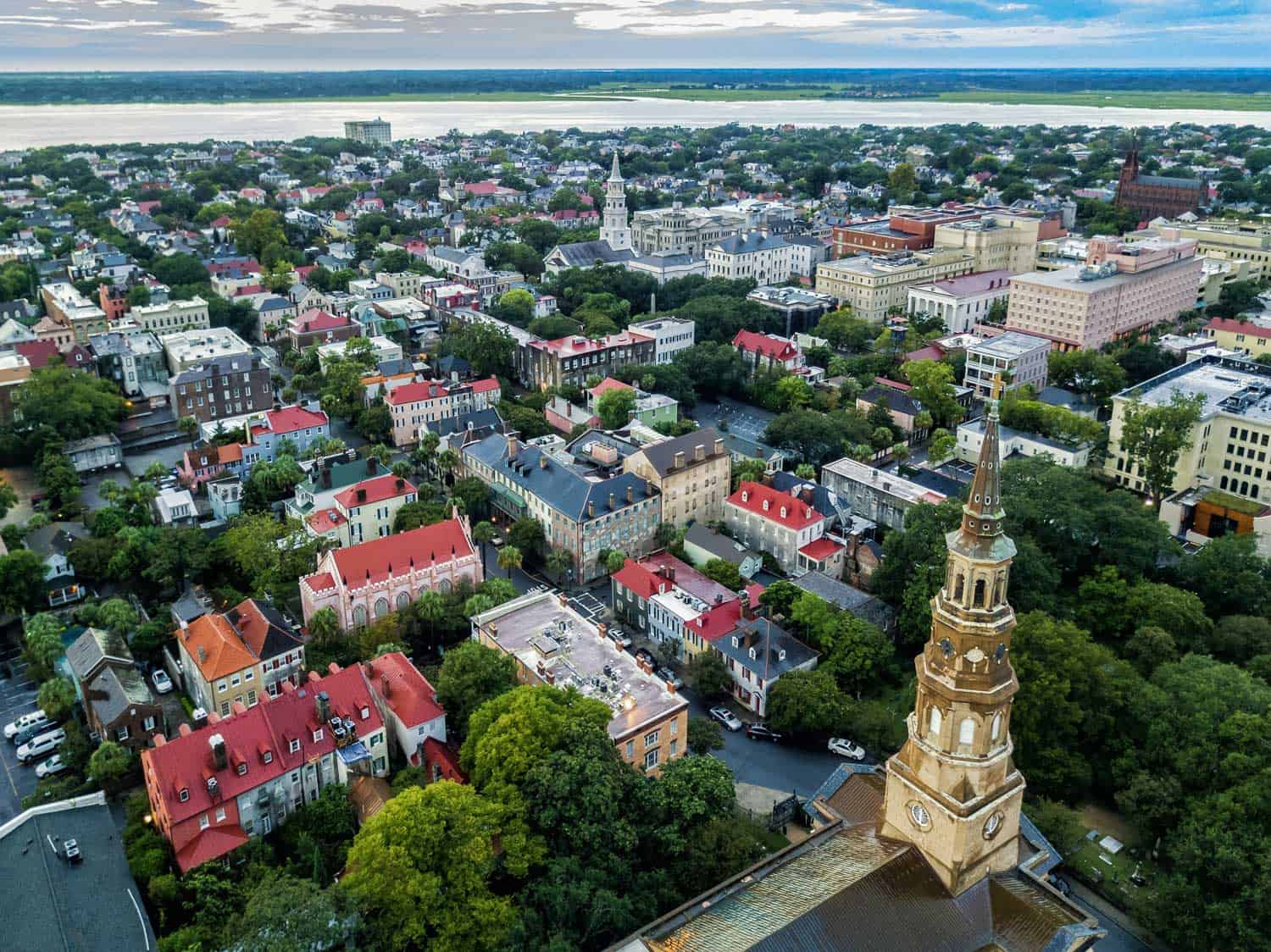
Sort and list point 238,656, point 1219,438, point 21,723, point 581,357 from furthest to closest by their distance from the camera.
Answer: point 581,357
point 1219,438
point 21,723
point 238,656

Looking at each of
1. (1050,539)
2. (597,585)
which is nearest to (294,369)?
(597,585)

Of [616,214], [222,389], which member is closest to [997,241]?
[616,214]

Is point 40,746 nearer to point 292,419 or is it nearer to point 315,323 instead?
point 292,419

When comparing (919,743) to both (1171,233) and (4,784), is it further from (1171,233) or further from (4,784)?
(1171,233)

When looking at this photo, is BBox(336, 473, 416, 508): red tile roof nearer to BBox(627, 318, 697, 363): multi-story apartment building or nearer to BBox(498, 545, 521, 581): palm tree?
BBox(498, 545, 521, 581): palm tree

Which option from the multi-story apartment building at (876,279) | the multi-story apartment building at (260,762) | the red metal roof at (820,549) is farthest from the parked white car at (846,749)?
the multi-story apartment building at (876,279)

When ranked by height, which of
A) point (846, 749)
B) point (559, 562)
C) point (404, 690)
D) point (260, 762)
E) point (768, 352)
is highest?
point (768, 352)

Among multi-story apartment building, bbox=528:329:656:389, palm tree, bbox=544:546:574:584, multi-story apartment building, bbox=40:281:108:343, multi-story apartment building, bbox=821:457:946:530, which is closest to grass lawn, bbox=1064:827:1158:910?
multi-story apartment building, bbox=821:457:946:530

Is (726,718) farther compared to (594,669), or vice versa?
(726,718)
